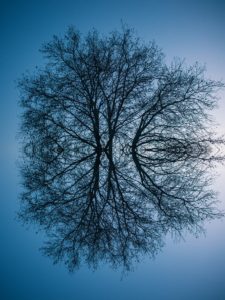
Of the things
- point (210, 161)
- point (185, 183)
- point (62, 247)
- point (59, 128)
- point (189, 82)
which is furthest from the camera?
point (59, 128)

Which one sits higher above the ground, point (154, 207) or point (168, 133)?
point (168, 133)

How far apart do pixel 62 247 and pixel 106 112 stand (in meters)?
12.8

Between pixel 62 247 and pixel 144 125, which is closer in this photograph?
pixel 62 247

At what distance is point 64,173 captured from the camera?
1259cm

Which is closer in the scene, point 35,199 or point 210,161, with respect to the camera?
point 35,199

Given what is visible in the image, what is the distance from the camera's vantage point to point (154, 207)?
360 inches

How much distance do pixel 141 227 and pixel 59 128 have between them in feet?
39.5

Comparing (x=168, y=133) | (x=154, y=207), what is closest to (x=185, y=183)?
(x=154, y=207)

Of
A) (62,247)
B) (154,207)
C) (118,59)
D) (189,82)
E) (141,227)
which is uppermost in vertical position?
(118,59)

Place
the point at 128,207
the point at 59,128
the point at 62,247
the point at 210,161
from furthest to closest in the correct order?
the point at 59,128
the point at 210,161
the point at 128,207
the point at 62,247

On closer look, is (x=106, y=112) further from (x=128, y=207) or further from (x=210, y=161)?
(x=128, y=207)

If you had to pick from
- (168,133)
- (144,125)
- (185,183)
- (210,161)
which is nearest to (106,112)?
(144,125)

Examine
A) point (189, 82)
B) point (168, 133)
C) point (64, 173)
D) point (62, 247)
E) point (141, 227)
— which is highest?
point (189, 82)

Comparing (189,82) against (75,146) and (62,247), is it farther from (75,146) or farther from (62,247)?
(62,247)
